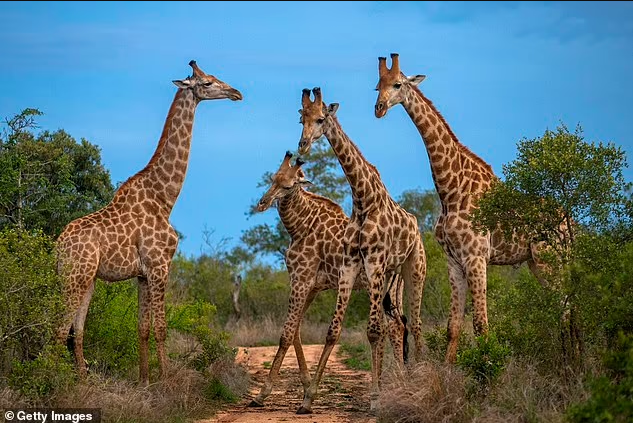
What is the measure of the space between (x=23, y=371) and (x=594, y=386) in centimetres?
603

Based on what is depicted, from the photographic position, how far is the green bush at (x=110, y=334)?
13859 millimetres

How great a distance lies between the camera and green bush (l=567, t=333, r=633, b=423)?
8.56m

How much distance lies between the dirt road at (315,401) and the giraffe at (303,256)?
461 mm

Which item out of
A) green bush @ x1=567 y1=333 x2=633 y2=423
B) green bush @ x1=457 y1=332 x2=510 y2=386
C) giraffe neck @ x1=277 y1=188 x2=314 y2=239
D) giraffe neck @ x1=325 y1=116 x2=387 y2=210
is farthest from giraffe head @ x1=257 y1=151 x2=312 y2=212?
green bush @ x1=567 y1=333 x2=633 y2=423

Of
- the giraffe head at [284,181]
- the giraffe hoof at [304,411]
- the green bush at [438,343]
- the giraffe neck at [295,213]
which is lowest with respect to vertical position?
the giraffe hoof at [304,411]

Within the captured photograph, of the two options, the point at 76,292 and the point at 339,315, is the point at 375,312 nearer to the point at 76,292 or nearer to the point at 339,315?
the point at 339,315

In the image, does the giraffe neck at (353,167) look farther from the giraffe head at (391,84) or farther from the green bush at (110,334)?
the green bush at (110,334)

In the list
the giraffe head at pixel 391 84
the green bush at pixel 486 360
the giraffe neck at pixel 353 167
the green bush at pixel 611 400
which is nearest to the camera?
the green bush at pixel 611 400

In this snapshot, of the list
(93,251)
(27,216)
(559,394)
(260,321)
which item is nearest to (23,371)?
(93,251)

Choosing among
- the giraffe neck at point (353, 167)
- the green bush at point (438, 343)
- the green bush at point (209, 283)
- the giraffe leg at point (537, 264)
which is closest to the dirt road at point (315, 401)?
the green bush at point (438, 343)

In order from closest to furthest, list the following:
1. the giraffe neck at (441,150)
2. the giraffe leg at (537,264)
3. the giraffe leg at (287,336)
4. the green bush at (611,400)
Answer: the green bush at (611,400) < the giraffe leg at (537,264) < the giraffe neck at (441,150) < the giraffe leg at (287,336)

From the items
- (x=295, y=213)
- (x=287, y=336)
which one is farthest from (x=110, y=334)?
(x=295, y=213)

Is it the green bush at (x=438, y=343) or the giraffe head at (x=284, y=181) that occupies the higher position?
the giraffe head at (x=284, y=181)

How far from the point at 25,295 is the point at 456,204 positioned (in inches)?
222
